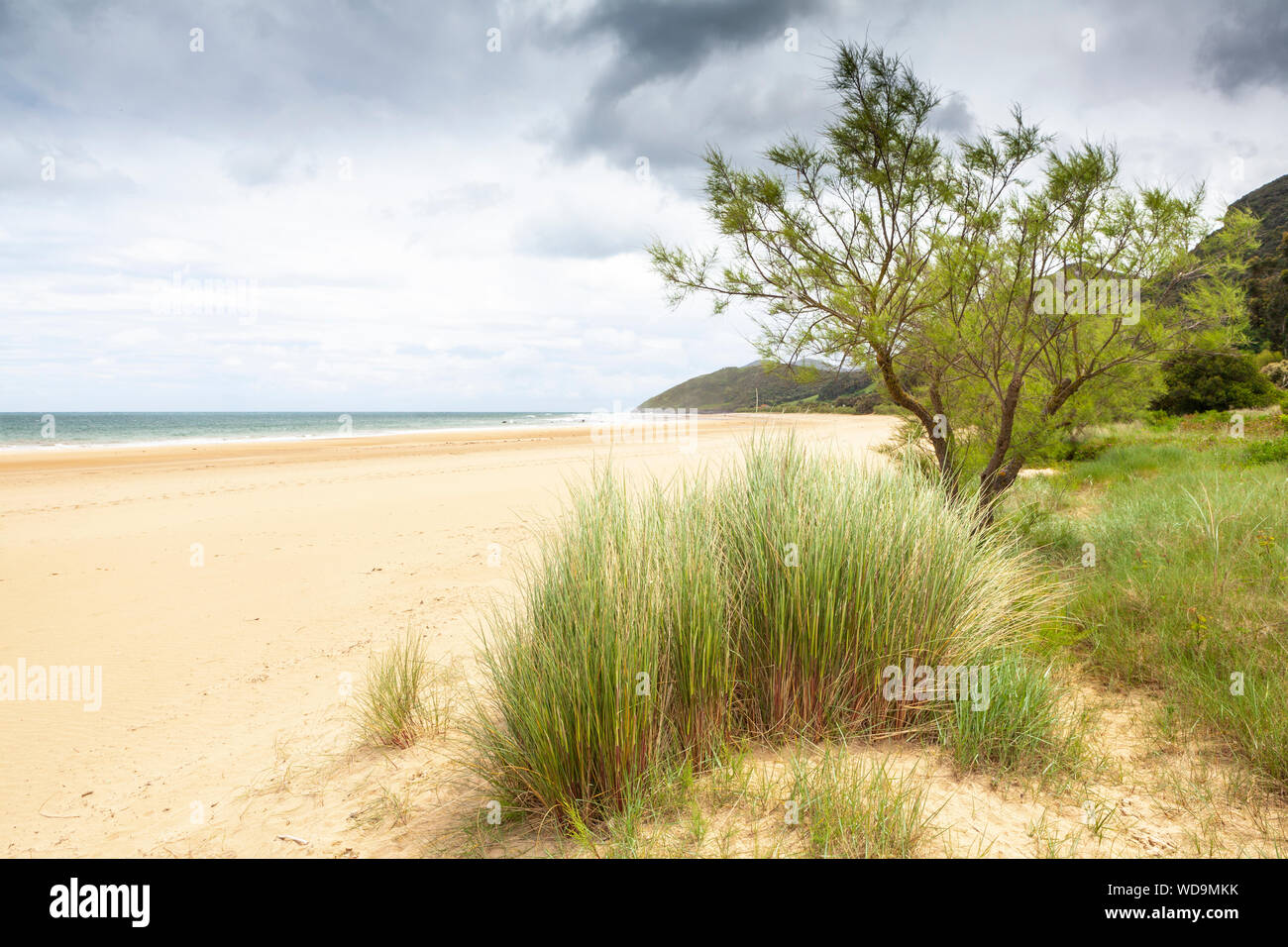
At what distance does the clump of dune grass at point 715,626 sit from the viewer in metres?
3.05

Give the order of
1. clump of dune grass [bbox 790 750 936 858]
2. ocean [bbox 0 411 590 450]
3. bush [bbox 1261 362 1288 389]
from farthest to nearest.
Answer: ocean [bbox 0 411 590 450]
bush [bbox 1261 362 1288 389]
clump of dune grass [bbox 790 750 936 858]

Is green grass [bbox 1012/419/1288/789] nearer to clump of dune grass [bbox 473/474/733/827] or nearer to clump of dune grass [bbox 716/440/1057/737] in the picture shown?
clump of dune grass [bbox 716/440/1057/737]

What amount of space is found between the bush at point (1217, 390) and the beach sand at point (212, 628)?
72.6ft

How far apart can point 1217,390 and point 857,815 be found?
93.5 ft

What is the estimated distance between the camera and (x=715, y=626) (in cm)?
343

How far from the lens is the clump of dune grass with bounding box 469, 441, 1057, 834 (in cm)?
305

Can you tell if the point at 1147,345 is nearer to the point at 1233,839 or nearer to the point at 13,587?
the point at 1233,839

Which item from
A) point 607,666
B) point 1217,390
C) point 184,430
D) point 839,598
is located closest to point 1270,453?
point 839,598

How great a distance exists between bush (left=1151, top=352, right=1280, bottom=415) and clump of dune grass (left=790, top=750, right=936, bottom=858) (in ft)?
86.2

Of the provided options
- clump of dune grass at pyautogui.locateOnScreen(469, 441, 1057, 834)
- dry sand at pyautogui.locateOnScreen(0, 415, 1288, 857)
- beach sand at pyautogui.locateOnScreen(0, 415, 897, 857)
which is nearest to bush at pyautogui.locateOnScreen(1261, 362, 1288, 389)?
beach sand at pyautogui.locateOnScreen(0, 415, 897, 857)

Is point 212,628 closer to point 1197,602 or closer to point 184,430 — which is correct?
point 1197,602
